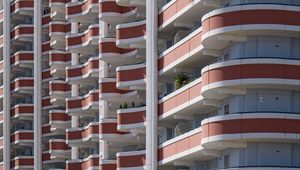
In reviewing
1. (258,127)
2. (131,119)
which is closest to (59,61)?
(131,119)

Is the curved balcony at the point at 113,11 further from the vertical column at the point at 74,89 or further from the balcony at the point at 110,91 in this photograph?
the vertical column at the point at 74,89

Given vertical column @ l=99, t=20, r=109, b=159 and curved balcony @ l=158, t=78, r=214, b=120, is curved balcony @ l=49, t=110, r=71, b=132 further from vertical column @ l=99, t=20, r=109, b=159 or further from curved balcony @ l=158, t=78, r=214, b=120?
curved balcony @ l=158, t=78, r=214, b=120

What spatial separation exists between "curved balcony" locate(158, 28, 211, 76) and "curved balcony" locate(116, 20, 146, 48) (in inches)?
129

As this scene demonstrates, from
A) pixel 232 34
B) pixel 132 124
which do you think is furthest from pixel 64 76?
pixel 232 34

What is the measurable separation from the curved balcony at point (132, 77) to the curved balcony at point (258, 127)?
54.9 feet

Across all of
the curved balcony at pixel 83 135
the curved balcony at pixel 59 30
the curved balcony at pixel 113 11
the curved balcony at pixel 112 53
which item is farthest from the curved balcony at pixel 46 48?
the curved balcony at pixel 113 11

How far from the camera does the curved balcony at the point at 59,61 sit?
119000mm

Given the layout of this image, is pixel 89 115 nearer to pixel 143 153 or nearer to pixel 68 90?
pixel 68 90

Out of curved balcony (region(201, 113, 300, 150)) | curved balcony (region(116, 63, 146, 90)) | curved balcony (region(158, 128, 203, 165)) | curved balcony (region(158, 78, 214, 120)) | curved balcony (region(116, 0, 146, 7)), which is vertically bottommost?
curved balcony (region(158, 128, 203, 165))

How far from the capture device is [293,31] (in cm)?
7469

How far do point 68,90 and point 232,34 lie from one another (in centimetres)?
4518

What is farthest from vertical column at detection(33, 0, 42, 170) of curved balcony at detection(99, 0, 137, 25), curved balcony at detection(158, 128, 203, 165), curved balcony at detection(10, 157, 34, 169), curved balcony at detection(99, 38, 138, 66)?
curved balcony at detection(158, 128, 203, 165)

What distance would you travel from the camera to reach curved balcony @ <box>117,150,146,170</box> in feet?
295

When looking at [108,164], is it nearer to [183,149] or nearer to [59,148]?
[183,149]
